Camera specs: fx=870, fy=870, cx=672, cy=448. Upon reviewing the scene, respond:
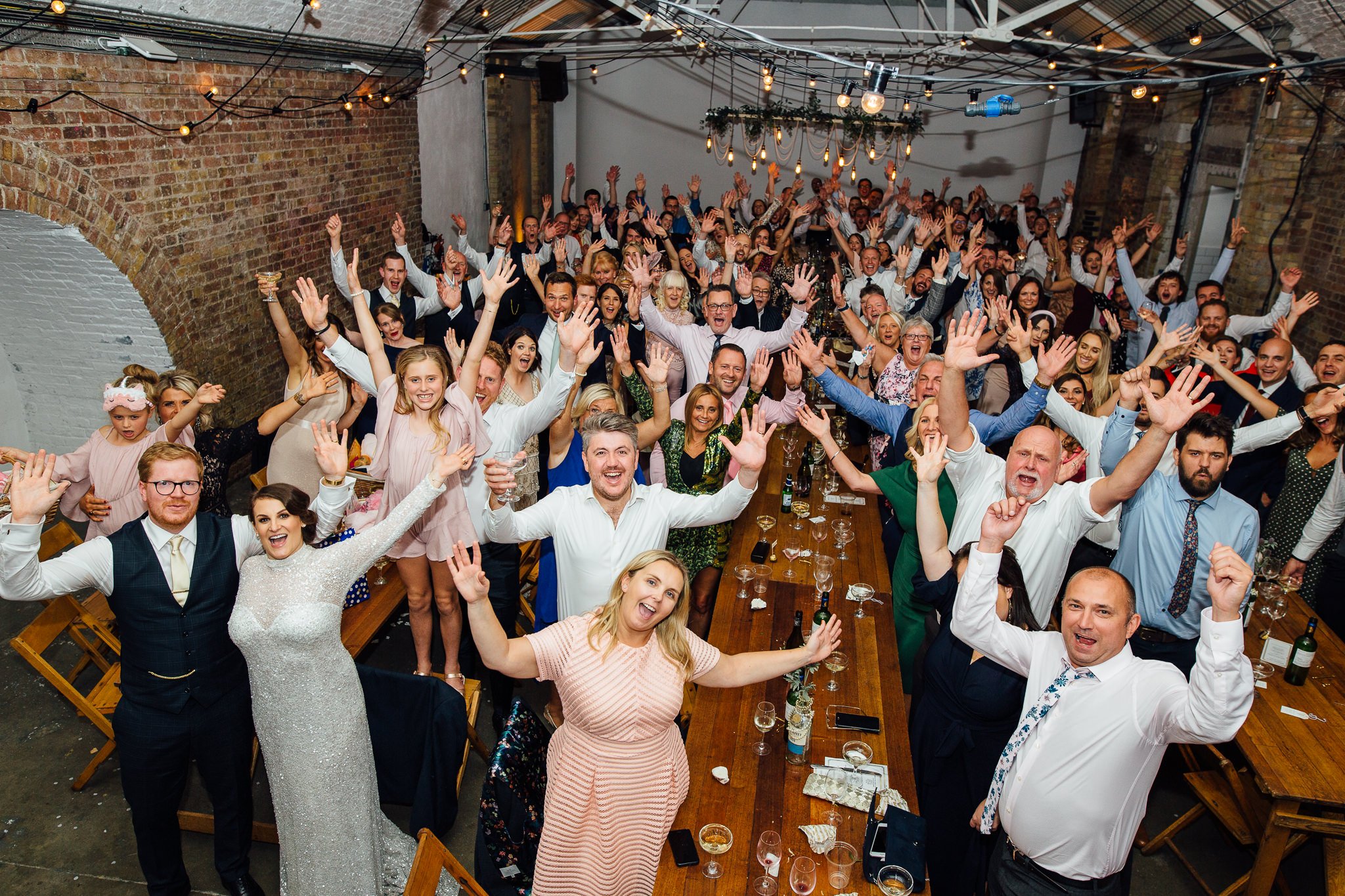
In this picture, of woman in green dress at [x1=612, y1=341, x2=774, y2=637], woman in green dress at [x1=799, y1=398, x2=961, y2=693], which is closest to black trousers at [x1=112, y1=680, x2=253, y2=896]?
woman in green dress at [x1=612, y1=341, x2=774, y2=637]

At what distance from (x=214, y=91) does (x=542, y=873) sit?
18.4 ft

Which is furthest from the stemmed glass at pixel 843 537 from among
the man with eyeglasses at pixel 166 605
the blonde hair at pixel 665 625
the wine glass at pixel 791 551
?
the man with eyeglasses at pixel 166 605

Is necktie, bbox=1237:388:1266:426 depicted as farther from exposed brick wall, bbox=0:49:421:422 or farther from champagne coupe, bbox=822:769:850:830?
exposed brick wall, bbox=0:49:421:422

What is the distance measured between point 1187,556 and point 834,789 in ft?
5.62

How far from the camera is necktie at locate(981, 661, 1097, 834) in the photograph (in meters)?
2.41

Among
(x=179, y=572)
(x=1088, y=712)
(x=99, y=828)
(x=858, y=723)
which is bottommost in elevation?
(x=99, y=828)

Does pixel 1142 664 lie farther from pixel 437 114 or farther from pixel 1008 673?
pixel 437 114

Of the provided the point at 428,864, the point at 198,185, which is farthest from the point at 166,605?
the point at 198,185

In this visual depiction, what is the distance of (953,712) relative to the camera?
288 centimetres

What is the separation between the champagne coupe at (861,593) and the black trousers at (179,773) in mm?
2352

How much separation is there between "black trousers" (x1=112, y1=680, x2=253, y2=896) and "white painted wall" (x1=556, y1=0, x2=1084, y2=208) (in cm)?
1277

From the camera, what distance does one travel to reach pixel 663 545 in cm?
330

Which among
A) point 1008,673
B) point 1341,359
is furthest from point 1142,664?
point 1341,359

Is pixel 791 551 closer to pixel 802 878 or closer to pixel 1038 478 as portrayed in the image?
pixel 1038 478
